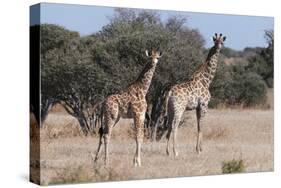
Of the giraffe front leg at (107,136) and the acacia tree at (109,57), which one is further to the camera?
the giraffe front leg at (107,136)

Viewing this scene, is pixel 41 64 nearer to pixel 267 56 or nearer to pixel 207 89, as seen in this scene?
pixel 207 89

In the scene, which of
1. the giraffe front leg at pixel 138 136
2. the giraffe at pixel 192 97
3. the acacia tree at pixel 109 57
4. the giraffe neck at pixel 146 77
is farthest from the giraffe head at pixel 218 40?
the giraffe front leg at pixel 138 136

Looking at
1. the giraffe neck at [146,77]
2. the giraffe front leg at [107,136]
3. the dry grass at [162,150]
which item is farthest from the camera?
the giraffe neck at [146,77]

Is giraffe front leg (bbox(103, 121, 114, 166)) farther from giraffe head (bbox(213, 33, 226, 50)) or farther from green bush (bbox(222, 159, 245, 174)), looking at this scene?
giraffe head (bbox(213, 33, 226, 50))

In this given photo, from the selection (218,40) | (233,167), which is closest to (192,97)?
(218,40)

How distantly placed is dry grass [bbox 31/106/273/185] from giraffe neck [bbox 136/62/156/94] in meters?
0.68

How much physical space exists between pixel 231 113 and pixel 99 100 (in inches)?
111

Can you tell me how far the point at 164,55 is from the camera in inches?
562

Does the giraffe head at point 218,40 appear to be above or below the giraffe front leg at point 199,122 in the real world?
above

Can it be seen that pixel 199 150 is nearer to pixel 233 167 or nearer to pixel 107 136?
pixel 233 167

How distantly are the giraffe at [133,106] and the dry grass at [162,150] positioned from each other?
0.12m

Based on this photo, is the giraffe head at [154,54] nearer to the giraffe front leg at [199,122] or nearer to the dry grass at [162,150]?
the dry grass at [162,150]

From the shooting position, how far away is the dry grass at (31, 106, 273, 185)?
1320 centimetres

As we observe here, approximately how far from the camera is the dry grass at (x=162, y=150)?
13.2m
